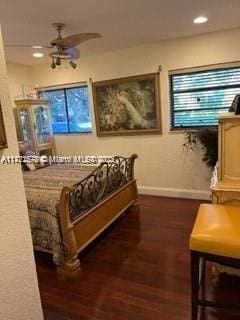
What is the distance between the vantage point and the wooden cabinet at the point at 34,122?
4633 mm

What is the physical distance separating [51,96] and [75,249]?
11.9 feet

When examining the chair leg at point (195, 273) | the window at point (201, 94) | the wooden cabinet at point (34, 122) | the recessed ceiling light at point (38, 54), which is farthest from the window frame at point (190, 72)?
the chair leg at point (195, 273)

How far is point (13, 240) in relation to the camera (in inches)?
38.6

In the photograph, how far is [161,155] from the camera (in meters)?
4.39

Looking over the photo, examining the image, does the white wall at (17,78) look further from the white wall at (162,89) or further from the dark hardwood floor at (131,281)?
the dark hardwood floor at (131,281)

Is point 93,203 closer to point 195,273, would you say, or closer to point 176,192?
point 195,273

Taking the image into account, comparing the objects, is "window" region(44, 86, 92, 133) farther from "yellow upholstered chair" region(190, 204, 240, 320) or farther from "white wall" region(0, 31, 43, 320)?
"white wall" region(0, 31, 43, 320)

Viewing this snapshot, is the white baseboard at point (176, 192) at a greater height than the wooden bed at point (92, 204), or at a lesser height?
lesser

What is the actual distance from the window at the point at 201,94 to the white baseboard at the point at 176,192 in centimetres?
109

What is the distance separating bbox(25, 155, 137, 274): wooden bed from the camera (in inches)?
95.0

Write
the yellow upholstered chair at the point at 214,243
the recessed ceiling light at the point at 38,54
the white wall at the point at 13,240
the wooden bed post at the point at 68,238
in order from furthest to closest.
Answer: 1. the recessed ceiling light at the point at 38,54
2. the wooden bed post at the point at 68,238
3. the yellow upholstered chair at the point at 214,243
4. the white wall at the point at 13,240

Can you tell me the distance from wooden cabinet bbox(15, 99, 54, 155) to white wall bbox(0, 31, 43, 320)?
12.9 ft

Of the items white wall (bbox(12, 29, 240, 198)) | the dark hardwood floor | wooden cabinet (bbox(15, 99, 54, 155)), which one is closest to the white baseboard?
white wall (bbox(12, 29, 240, 198))

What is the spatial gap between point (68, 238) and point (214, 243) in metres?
1.43
